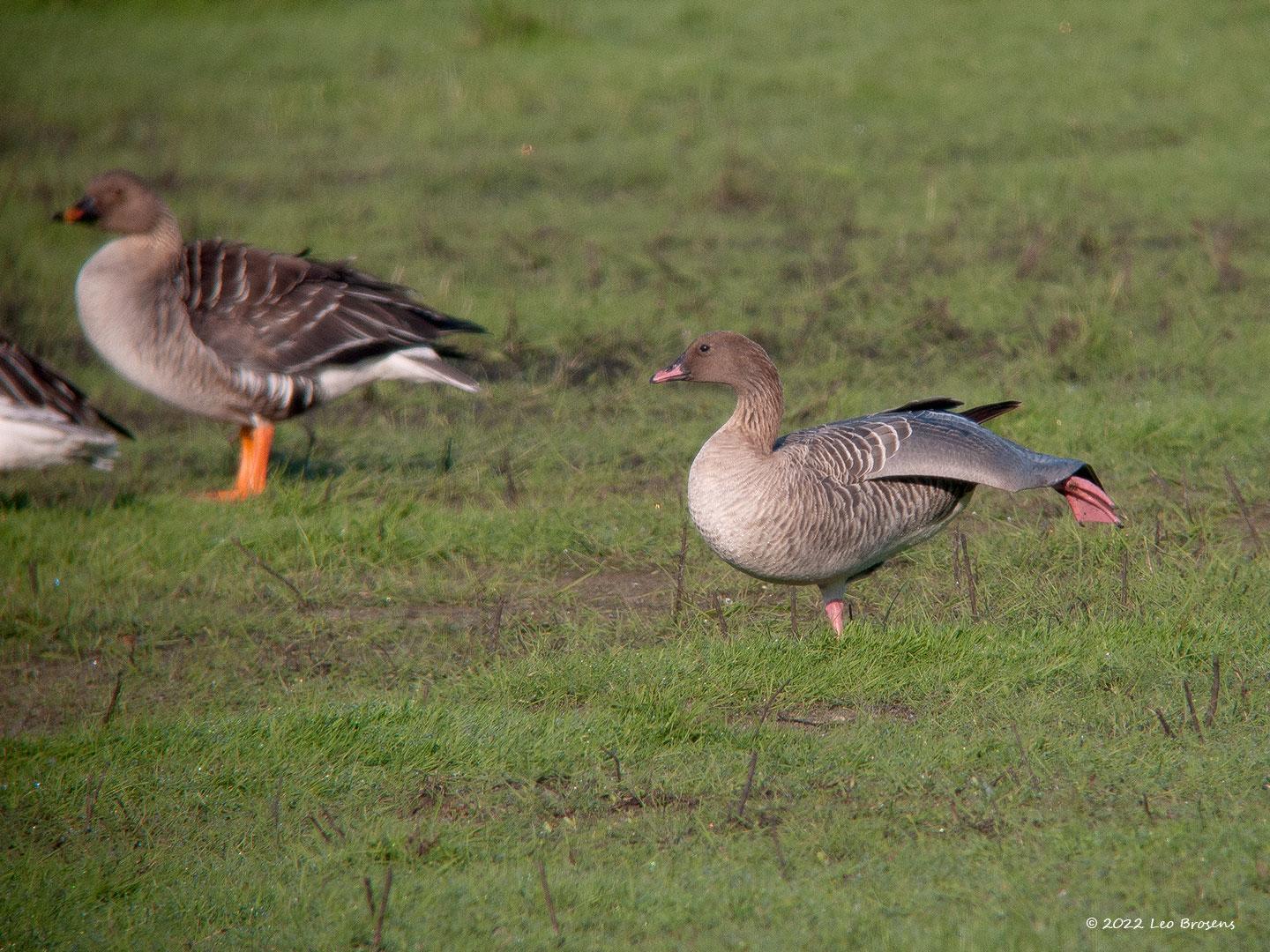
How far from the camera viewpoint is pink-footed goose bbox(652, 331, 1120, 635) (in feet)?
15.4

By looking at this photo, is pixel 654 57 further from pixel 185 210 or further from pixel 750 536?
pixel 750 536

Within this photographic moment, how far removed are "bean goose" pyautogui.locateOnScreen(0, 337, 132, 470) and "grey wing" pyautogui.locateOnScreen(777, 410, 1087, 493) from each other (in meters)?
3.46

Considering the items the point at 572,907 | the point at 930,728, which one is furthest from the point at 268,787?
the point at 930,728

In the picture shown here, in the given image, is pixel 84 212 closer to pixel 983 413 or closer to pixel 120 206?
pixel 120 206

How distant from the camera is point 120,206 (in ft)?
24.3

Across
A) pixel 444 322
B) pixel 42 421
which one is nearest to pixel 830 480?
pixel 444 322

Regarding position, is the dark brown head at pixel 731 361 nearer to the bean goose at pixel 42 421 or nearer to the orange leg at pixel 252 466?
the orange leg at pixel 252 466

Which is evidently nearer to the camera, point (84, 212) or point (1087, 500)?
point (1087, 500)

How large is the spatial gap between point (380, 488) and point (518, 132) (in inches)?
251

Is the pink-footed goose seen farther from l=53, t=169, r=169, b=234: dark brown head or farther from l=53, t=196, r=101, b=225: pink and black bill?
l=53, t=196, r=101, b=225: pink and black bill

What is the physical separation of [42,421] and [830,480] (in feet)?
12.6

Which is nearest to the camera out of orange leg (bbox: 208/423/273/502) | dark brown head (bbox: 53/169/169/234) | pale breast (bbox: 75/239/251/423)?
orange leg (bbox: 208/423/273/502)

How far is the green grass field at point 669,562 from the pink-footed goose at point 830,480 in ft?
0.95
